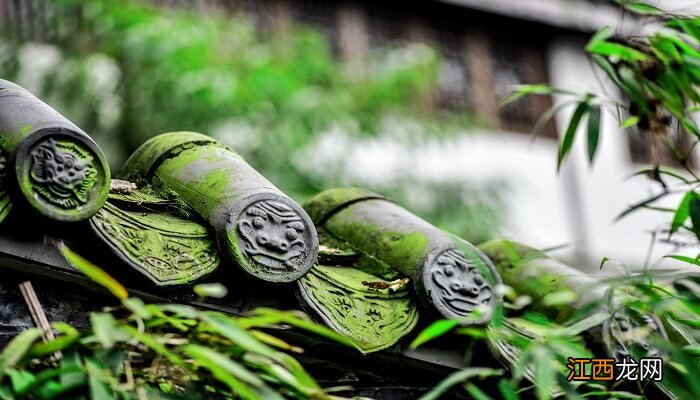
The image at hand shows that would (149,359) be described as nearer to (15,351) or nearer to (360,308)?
(15,351)

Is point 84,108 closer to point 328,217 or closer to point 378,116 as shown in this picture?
point 378,116

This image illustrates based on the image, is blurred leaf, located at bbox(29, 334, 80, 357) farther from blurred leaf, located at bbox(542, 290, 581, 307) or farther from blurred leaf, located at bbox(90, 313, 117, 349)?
blurred leaf, located at bbox(542, 290, 581, 307)

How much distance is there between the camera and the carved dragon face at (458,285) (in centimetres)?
176

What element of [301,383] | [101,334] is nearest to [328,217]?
[301,383]

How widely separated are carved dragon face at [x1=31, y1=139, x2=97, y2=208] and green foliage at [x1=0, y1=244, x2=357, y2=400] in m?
0.13

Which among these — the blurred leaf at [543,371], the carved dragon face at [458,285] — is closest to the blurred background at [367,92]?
the carved dragon face at [458,285]

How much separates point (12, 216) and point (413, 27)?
7571 millimetres

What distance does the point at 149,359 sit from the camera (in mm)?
1430

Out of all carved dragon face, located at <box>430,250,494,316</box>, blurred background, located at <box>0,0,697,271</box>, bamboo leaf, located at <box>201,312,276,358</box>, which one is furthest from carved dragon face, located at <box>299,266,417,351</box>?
blurred background, located at <box>0,0,697,271</box>

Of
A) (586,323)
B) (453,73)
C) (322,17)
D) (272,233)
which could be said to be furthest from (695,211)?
(453,73)

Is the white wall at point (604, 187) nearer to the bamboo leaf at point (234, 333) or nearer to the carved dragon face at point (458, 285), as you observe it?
the carved dragon face at point (458, 285)

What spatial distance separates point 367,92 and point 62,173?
5724 mm

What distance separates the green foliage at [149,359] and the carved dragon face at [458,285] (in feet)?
1.42

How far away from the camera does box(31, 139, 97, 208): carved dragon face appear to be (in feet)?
4.59
